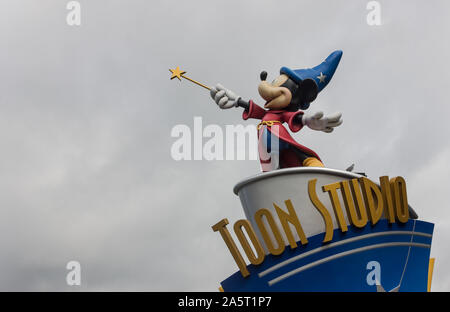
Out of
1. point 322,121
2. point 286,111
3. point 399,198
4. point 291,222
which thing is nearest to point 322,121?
point 322,121

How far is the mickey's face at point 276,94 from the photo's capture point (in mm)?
10844

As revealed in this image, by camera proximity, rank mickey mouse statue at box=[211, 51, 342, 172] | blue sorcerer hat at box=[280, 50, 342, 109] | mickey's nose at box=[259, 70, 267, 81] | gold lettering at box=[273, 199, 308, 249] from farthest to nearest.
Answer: mickey's nose at box=[259, 70, 267, 81]
blue sorcerer hat at box=[280, 50, 342, 109]
mickey mouse statue at box=[211, 51, 342, 172]
gold lettering at box=[273, 199, 308, 249]

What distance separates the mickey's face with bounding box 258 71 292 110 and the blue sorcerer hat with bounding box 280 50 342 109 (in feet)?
0.57

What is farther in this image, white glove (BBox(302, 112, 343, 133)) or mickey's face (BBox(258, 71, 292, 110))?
mickey's face (BBox(258, 71, 292, 110))

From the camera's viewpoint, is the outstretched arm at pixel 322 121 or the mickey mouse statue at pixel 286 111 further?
the mickey mouse statue at pixel 286 111

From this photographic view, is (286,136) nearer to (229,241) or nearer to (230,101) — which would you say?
(230,101)

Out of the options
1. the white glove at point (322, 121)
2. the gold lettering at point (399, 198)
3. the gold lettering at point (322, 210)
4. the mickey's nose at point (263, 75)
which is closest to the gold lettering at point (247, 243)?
the gold lettering at point (322, 210)

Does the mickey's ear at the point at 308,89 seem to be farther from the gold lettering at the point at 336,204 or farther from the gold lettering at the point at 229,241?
the gold lettering at the point at 229,241

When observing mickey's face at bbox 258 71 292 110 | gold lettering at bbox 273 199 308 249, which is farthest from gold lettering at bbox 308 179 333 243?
mickey's face at bbox 258 71 292 110

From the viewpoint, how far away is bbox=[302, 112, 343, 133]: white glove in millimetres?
10002

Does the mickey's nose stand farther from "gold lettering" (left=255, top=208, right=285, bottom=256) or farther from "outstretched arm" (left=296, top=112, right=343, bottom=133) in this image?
"gold lettering" (left=255, top=208, right=285, bottom=256)

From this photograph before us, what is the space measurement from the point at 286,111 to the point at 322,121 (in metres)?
1.07

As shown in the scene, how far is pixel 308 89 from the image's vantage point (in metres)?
10.9

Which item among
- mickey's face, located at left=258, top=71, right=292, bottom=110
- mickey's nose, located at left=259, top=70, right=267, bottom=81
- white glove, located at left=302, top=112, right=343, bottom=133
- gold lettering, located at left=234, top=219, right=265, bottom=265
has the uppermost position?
mickey's nose, located at left=259, top=70, right=267, bottom=81
